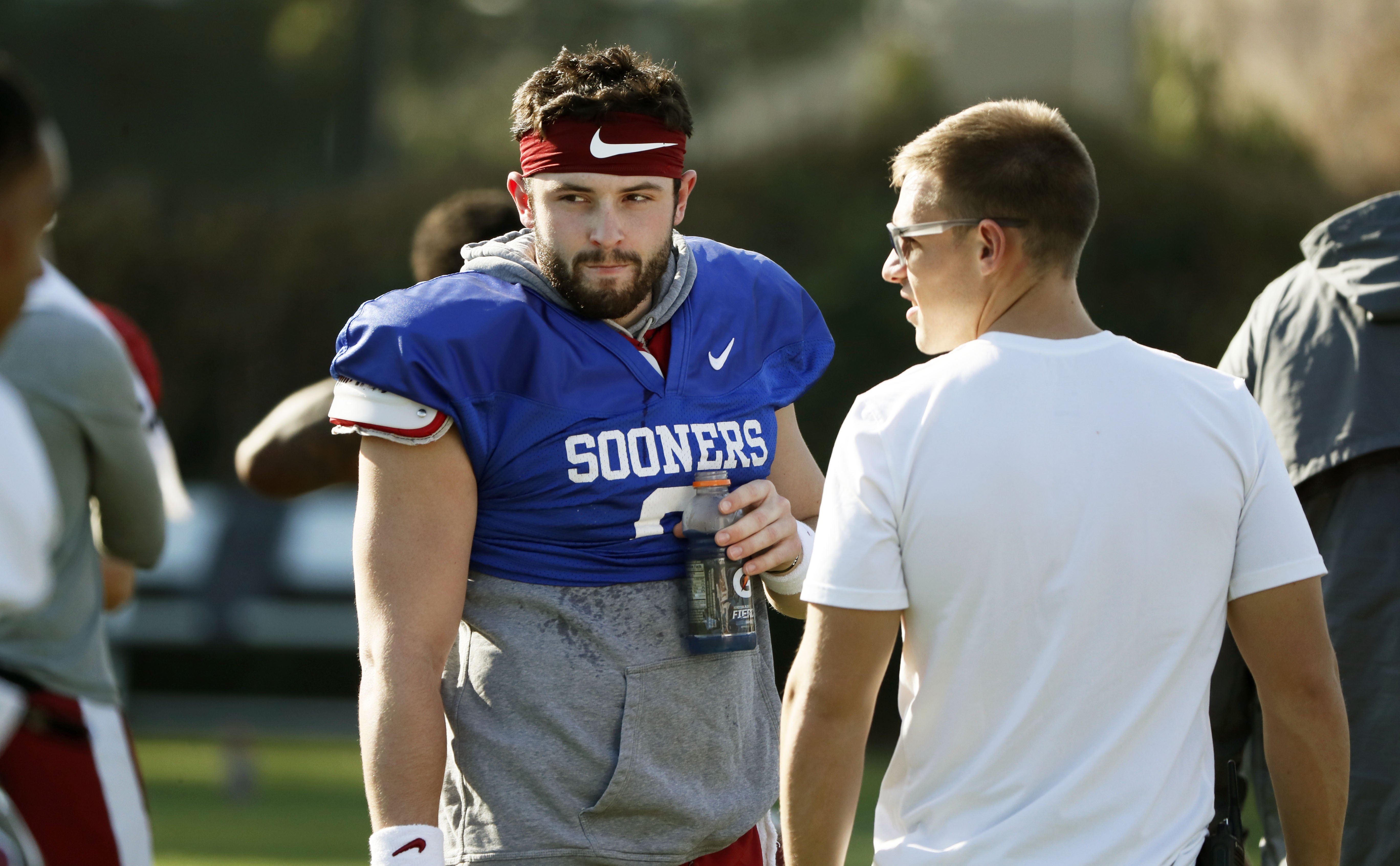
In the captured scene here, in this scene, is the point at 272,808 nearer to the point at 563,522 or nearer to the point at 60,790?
the point at 60,790

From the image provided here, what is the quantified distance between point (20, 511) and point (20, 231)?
41cm

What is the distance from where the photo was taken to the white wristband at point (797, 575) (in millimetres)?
3127

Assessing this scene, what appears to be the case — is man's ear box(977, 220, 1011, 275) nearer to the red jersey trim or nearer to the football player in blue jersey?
the football player in blue jersey

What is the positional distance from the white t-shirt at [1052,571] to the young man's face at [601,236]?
0.68 m

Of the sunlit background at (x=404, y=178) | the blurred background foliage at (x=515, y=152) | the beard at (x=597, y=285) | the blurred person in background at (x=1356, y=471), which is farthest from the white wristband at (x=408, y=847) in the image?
the blurred background foliage at (x=515, y=152)

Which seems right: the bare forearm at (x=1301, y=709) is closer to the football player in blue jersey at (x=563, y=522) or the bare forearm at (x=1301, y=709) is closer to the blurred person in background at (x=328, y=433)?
the football player in blue jersey at (x=563, y=522)

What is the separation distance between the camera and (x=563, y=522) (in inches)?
112

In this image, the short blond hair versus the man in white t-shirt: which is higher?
the short blond hair

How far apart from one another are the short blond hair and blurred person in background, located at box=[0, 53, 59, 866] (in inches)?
53.5

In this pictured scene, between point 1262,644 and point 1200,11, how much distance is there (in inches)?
501

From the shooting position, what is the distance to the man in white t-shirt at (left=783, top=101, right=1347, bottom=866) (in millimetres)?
2352

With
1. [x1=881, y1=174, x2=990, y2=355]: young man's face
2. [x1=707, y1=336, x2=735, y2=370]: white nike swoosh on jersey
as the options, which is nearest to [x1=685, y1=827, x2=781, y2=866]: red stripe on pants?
[x1=707, y1=336, x2=735, y2=370]: white nike swoosh on jersey

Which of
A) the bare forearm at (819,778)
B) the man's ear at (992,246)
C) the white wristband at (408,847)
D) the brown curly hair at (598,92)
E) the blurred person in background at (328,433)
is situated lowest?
the white wristband at (408,847)

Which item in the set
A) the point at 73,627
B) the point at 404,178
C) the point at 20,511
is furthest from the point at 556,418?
the point at 404,178
